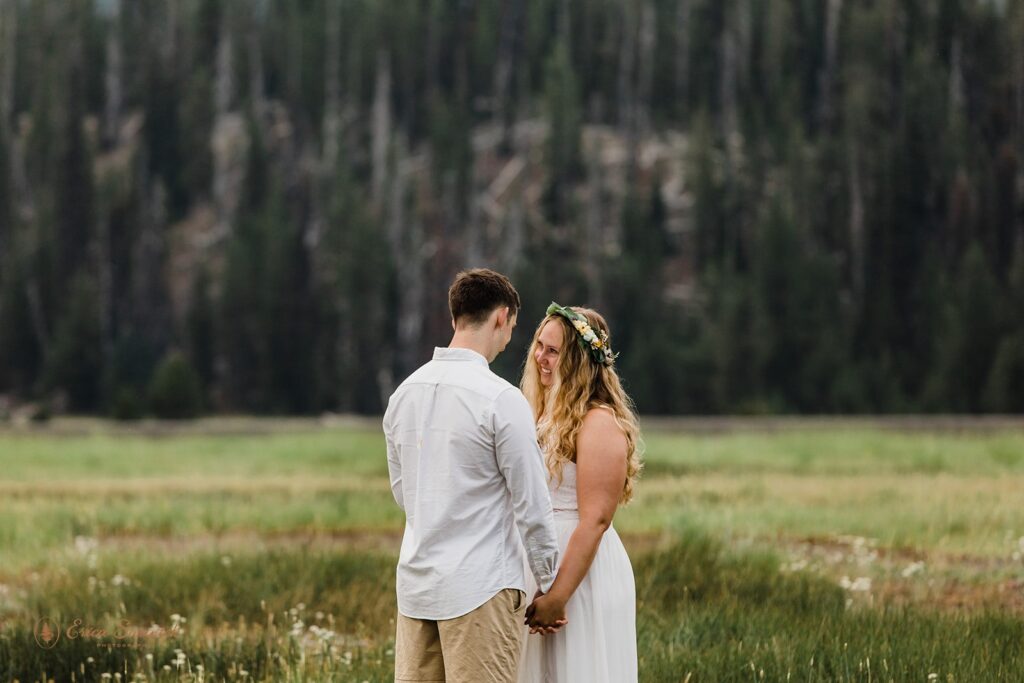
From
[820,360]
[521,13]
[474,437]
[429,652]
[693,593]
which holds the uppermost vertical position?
[521,13]

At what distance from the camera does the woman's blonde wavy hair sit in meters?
5.03

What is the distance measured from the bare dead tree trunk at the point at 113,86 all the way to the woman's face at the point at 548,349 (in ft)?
219

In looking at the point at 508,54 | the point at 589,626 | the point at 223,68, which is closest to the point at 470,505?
the point at 589,626

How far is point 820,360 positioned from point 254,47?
3502 centimetres

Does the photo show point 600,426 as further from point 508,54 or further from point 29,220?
point 508,54

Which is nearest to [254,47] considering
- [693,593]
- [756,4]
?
[756,4]

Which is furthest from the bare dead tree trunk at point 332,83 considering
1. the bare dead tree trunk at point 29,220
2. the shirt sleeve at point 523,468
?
the shirt sleeve at point 523,468

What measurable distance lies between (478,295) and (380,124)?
61.9m

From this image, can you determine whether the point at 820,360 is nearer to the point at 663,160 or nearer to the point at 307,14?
the point at 663,160

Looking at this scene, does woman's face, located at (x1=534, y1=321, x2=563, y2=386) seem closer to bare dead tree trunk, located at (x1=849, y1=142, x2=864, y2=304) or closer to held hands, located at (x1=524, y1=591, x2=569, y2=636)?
held hands, located at (x1=524, y1=591, x2=569, y2=636)

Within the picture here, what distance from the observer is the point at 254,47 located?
70.4 m

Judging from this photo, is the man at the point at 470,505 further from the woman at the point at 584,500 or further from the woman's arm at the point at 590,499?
the woman at the point at 584,500

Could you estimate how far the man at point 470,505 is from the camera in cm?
456

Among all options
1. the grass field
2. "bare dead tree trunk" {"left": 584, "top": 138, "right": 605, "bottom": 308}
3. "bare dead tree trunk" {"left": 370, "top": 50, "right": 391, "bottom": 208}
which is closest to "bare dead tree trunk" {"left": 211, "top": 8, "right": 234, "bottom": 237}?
"bare dead tree trunk" {"left": 370, "top": 50, "right": 391, "bottom": 208}
